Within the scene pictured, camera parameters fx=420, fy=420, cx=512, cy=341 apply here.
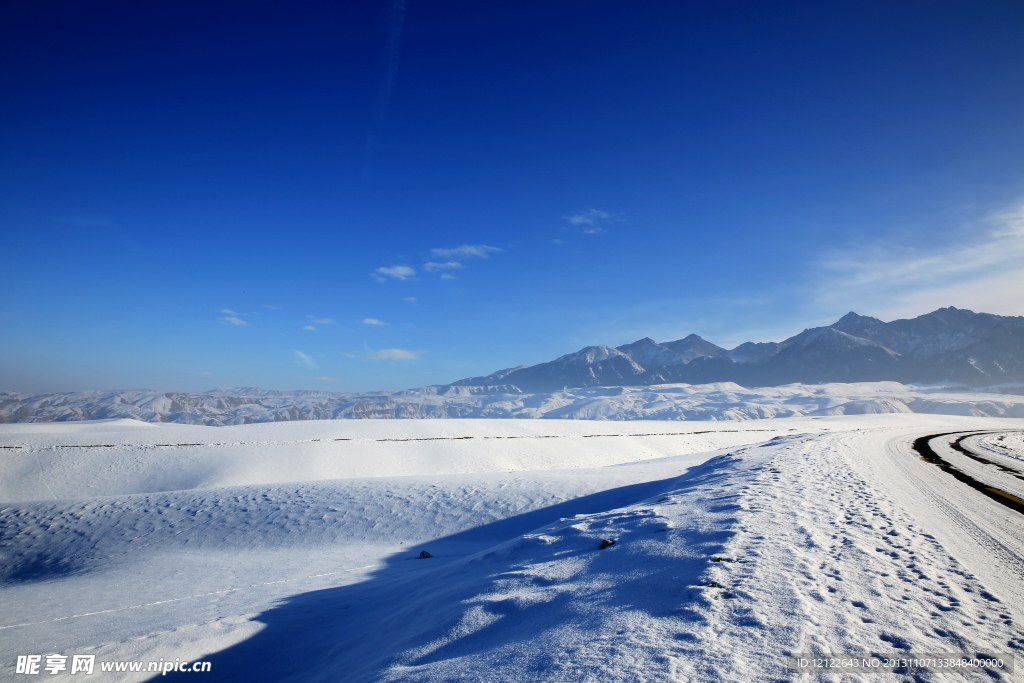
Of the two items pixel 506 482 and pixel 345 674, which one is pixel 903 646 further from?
pixel 506 482

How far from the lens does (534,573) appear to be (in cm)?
626

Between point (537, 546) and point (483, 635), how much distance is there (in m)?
3.30

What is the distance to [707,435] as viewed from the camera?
128 feet

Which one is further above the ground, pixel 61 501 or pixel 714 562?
pixel 714 562

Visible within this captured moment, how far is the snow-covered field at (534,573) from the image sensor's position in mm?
3936

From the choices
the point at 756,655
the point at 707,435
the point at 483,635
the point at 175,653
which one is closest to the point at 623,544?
the point at 483,635

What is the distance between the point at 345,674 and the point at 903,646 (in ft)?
19.8

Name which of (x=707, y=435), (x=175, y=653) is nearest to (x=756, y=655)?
(x=175, y=653)

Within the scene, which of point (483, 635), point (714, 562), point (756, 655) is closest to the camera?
point (756, 655)

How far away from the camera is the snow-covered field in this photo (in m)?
3.94

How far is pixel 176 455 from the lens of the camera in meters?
25.0

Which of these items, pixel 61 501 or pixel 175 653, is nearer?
pixel 175 653

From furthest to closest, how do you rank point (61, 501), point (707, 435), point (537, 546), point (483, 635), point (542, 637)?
point (707, 435) → point (61, 501) → point (537, 546) → point (483, 635) → point (542, 637)

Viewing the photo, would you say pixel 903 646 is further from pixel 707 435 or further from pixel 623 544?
pixel 707 435
